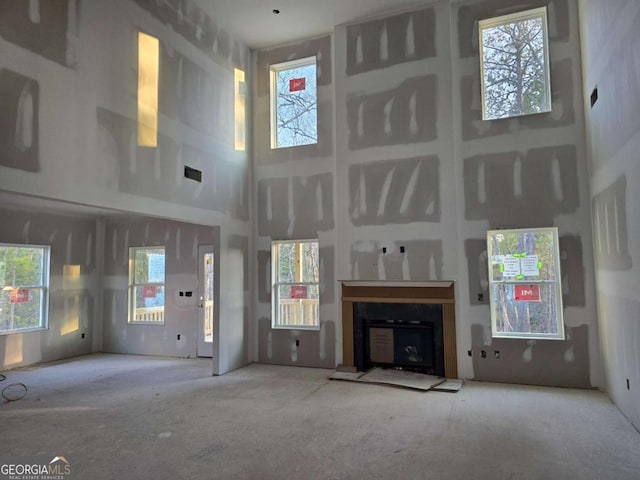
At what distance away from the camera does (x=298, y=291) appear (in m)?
6.91

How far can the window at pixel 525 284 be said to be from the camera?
5.45m

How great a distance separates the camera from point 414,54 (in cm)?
628

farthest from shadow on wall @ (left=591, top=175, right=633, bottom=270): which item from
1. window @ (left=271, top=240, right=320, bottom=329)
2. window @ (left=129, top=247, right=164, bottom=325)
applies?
window @ (left=129, top=247, right=164, bottom=325)

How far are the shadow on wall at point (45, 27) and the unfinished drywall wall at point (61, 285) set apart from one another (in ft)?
13.0

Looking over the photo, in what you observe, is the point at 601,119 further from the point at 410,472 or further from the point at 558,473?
the point at 410,472

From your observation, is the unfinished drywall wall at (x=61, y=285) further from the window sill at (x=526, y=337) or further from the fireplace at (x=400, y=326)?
the window sill at (x=526, y=337)

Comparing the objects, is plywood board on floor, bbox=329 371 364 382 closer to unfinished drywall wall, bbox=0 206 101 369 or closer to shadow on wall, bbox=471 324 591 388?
shadow on wall, bbox=471 324 591 388

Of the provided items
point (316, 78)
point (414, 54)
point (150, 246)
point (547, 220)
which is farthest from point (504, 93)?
point (150, 246)

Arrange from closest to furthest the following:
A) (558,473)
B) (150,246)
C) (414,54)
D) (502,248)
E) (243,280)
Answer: (558,473) → (502,248) → (414,54) → (243,280) → (150,246)

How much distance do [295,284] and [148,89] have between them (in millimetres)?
3687

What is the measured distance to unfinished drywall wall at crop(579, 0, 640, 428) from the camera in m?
3.69

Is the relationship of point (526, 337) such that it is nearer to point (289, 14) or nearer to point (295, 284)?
point (295, 284)

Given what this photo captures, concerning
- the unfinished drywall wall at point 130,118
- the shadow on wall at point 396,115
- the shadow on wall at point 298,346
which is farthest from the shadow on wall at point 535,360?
the unfinished drywall wall at point 130,118

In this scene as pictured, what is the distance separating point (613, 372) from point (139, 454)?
5151mm
